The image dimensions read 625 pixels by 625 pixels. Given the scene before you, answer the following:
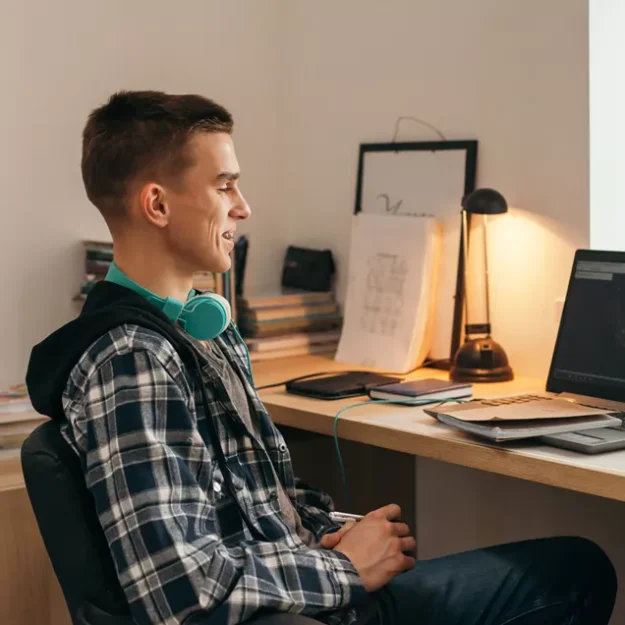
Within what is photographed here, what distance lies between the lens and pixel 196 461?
1.29m

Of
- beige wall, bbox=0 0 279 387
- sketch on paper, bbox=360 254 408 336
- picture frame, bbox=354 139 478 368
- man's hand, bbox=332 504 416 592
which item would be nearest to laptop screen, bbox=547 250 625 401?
picture frame, bbox=354 139 478 368

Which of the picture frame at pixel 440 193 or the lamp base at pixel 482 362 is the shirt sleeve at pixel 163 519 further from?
the picture frame at pixel 440 193

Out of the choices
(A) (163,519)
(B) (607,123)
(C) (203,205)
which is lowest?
(A) (163,519)

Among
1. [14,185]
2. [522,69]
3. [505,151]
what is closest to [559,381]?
[505,151]

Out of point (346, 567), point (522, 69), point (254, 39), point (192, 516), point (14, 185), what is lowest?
point (346, 567)

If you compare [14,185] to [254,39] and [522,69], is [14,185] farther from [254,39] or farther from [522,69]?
[522,69]

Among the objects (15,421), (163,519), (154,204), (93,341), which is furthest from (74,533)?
(15,421)

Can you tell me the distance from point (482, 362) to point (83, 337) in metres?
1.03

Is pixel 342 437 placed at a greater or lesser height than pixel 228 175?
lesser

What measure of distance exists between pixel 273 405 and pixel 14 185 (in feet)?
2.64

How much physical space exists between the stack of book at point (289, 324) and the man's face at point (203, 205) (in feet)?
3.00

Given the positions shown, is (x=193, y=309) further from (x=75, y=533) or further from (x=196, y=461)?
(x=75, y=533)

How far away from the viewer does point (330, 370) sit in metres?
2.28

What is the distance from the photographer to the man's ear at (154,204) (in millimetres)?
1429
